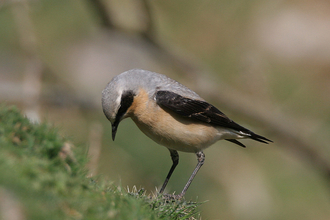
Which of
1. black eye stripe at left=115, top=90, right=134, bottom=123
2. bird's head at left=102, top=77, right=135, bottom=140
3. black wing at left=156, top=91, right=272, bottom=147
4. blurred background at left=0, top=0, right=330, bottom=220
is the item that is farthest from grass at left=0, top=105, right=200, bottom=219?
black wing at left=156, top=91, right=272, bottom=147

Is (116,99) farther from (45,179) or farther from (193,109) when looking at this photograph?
(45,179)

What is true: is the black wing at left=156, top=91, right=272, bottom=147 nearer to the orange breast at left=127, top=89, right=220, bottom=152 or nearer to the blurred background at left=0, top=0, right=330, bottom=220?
the orange breast at left=127, top=89, right=220, bottom=152

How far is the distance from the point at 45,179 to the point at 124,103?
9.85 feet

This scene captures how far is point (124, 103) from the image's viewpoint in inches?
206

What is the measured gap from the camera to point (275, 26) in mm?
15586

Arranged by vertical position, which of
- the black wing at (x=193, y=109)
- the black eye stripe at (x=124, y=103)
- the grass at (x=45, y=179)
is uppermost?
the black wing at (x=193, y=109)

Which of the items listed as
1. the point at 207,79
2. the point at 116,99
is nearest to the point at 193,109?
the point at 116,99

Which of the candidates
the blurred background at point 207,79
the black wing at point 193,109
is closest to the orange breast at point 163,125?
the black wing at point 193,109

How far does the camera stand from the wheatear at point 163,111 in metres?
5.24

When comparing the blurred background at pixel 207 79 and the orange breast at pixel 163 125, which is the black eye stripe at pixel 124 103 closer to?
the orange breast at pixel 163 125

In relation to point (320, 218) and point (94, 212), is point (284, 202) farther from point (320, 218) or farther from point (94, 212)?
point (94, 212)

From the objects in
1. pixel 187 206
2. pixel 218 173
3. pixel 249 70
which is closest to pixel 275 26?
pixel 249 70

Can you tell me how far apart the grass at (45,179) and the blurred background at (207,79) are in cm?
50

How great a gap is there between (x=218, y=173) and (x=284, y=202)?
2140mm
